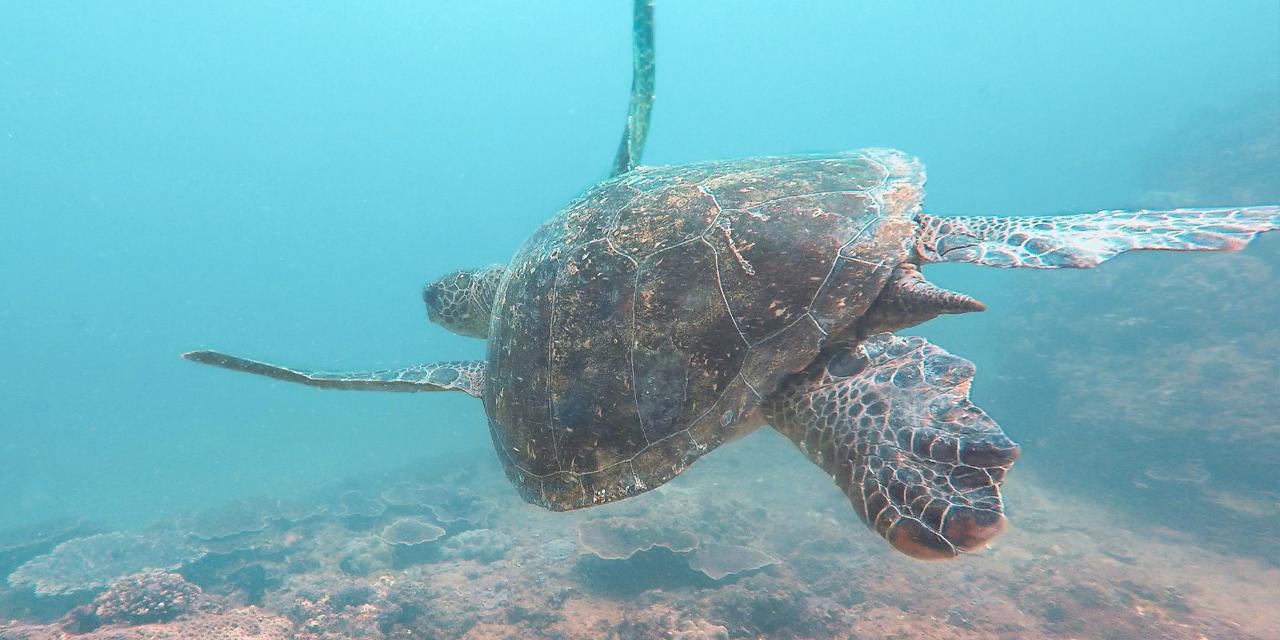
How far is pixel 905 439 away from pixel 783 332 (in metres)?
0.73

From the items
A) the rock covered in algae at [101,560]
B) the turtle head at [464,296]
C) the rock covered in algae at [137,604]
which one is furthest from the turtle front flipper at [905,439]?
the rock covered in algae at [101,560]

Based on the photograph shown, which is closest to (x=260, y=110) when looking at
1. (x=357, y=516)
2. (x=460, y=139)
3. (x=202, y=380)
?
(x=460, y=139)

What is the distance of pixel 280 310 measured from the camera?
391 ft

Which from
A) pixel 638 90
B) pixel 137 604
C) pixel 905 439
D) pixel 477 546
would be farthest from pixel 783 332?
A: pixel 477 546

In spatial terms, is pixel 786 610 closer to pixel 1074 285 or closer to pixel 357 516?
pixel 357 516

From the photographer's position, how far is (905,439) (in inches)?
93.2

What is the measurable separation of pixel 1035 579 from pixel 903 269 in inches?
310

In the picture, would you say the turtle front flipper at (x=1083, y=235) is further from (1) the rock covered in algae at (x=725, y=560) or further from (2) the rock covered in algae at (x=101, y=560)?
(2) the rock covered in algae at (x=101, y=560)

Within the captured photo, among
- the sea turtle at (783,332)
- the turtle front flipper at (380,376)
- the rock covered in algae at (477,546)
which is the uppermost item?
the sea turtle at (783,332)

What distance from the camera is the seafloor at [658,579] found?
6496 mm

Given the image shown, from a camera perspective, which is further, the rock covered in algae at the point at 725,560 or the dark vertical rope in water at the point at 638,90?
the rock covered in algae at the point at 725,560

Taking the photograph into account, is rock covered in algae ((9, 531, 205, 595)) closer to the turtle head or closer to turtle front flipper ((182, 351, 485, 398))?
the turtle head

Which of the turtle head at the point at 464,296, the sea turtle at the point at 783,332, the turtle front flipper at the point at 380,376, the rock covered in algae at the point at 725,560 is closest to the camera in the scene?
the sea turtle at the point at 783,332

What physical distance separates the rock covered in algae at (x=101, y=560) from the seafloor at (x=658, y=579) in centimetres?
6
